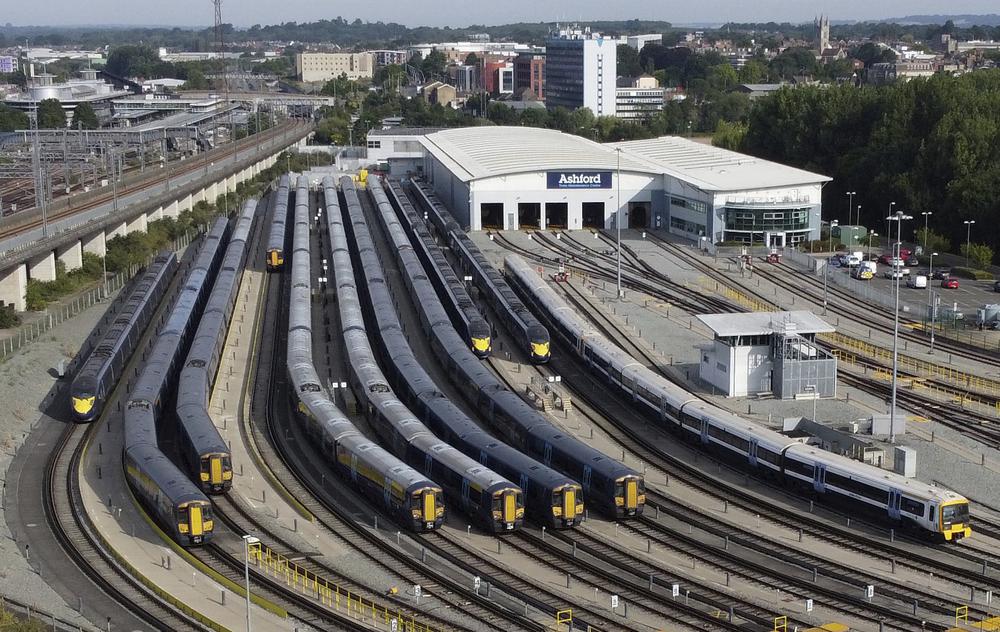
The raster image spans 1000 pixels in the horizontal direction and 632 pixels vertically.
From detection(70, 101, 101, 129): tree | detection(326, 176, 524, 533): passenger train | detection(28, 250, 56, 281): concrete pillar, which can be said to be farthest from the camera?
detection(70, 101, 101, 129): tree

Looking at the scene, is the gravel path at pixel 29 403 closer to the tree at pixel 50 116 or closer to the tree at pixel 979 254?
the tree at pixel 979 254

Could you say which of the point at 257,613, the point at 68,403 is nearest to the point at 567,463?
the point at 257,613

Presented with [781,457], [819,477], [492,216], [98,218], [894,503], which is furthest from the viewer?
[492,216]

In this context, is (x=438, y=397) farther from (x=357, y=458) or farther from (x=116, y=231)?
(x=116, y=231)

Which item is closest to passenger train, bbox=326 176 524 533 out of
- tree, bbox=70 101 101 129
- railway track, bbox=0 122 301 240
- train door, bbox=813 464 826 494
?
train door, bbox=813 464 826 494

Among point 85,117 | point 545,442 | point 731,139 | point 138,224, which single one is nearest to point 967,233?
point 731,139

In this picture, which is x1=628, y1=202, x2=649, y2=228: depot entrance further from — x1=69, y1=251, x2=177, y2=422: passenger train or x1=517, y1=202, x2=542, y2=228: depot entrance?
x1=69, y1=251, x2=177, y2=422: passenger train
